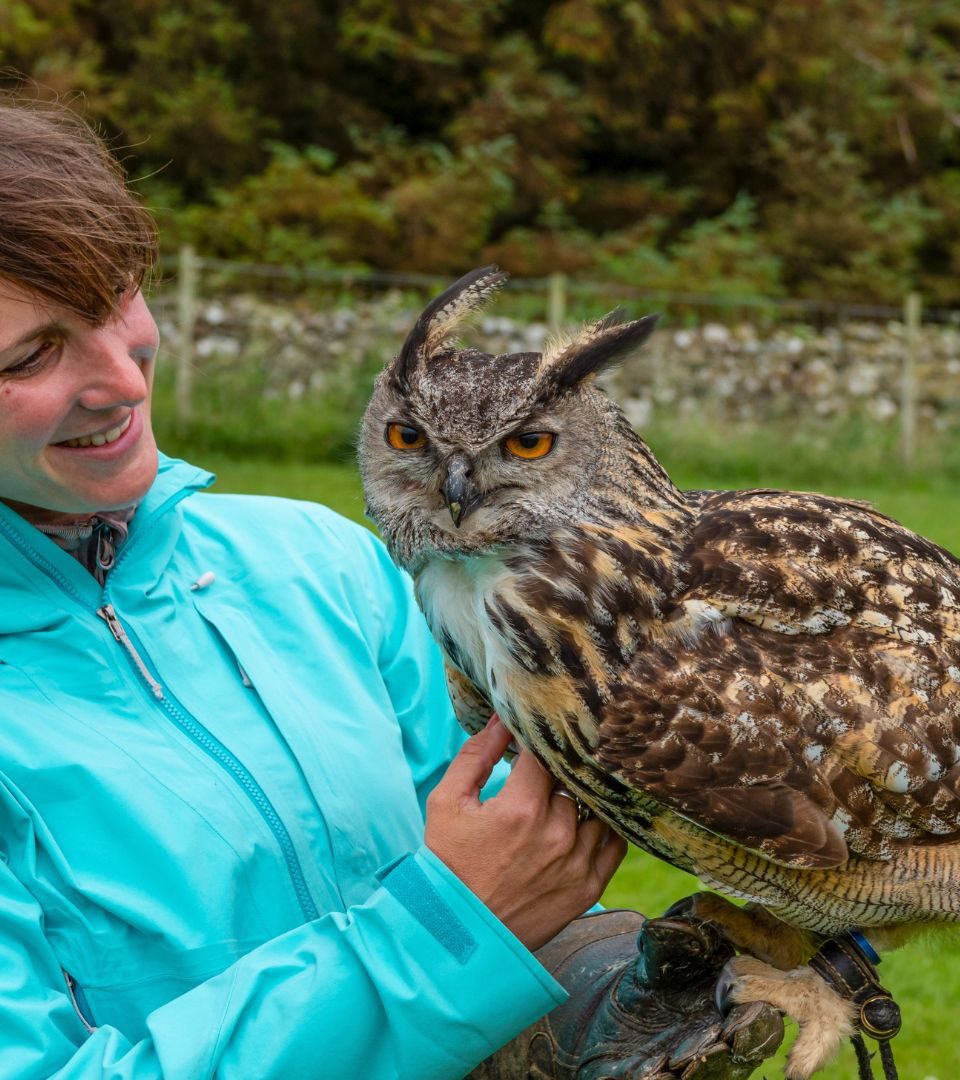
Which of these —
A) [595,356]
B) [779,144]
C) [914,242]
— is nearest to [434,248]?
[779,144]

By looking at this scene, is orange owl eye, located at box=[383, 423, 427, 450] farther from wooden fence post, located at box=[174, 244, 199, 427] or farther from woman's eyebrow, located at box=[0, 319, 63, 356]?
wooden fence post, located at box=[174, 244, 199, 427]

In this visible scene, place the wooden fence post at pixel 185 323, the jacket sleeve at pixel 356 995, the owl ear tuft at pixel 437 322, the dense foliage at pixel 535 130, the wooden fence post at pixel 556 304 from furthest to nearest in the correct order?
1. the dense foliage at pixel 535 130
2. the wooden fence post at pixel 556 304
3. the wooden fence post at pixel 185 323
4. the owl ear tuft at pixel 437 322
5. the jacket sleeve at pixel 356 995

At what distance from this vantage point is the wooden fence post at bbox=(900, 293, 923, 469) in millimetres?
10359

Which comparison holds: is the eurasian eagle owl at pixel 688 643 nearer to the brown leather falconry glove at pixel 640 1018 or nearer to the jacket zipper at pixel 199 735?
the brown leather falconry glove at pixel 640 1018

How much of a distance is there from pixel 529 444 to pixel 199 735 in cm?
55

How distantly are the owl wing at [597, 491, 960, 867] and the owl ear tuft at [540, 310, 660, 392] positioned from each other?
249mm

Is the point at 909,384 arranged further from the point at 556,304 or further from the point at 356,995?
the point at 356,995

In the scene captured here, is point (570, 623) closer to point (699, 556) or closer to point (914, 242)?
point (699, 556)

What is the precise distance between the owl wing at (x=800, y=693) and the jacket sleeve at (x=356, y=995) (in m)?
0.26

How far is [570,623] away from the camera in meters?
1.53

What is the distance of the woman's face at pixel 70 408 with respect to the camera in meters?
1.35

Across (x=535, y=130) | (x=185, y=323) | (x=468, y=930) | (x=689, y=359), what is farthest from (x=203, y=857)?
(x=535, y=130)

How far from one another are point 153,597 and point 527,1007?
0.65 metres

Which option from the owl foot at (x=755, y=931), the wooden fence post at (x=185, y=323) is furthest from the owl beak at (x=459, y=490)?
the wooden fence post at (x=185, y=323)
